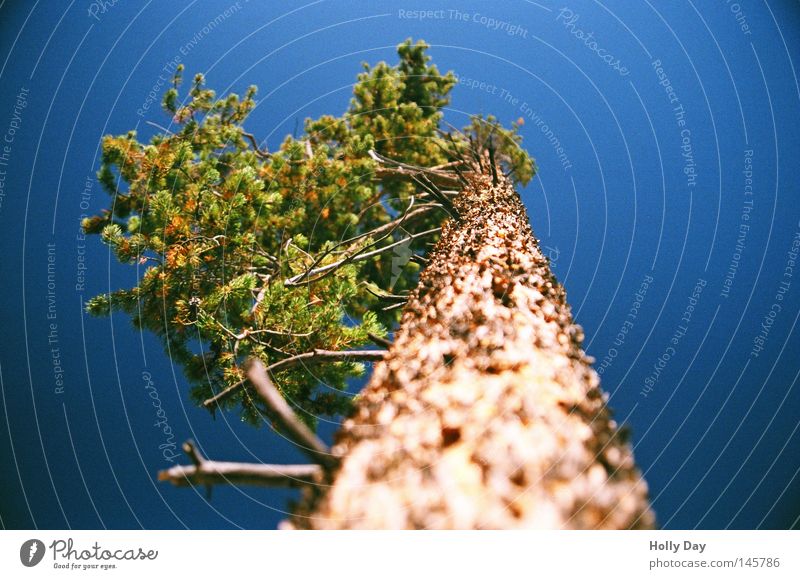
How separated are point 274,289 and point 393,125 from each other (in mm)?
4629

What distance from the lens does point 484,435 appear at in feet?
5.04

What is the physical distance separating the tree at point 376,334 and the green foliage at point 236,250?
0.08 feet

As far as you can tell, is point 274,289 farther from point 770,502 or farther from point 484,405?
point 770,502

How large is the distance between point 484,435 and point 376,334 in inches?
108

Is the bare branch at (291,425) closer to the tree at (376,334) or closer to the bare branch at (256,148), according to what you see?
the tree at (376,334)

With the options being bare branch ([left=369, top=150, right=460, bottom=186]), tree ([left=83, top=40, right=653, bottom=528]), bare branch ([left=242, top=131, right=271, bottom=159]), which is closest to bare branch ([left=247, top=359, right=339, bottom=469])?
tree ([left=83, top=40, right=653, bottom=528])

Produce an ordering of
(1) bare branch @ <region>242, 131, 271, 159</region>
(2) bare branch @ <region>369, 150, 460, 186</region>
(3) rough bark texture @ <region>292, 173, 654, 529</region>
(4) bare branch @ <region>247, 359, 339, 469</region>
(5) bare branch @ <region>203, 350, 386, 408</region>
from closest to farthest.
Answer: (3) rough bark texture @ <region>292, 173, 654, 529</region> → (4) bare branch @ <region>247, 359, 339, 469</region> → (5) bare branch @ <region>203, 350, 386, 408</region> → (2) bare branch @ <region>369, 150, 460, 186</region> → (1) bare branch @ <region>242, 131, 271, 159</region>

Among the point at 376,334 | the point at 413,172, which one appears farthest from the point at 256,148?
the point at 376,334

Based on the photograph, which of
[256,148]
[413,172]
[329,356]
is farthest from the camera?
[256,148]

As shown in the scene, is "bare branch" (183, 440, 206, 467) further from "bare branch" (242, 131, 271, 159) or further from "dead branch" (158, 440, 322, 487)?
"bare branch" (242, 131, 271, 159)

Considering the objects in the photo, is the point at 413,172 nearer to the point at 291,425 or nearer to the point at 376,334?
the point at 376,334

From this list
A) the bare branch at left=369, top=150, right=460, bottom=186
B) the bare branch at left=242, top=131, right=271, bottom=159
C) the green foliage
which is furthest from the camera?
the bare branch at left=242, top=131, right=271, bottom=159

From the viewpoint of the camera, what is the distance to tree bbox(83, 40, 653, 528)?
144 centimetres
